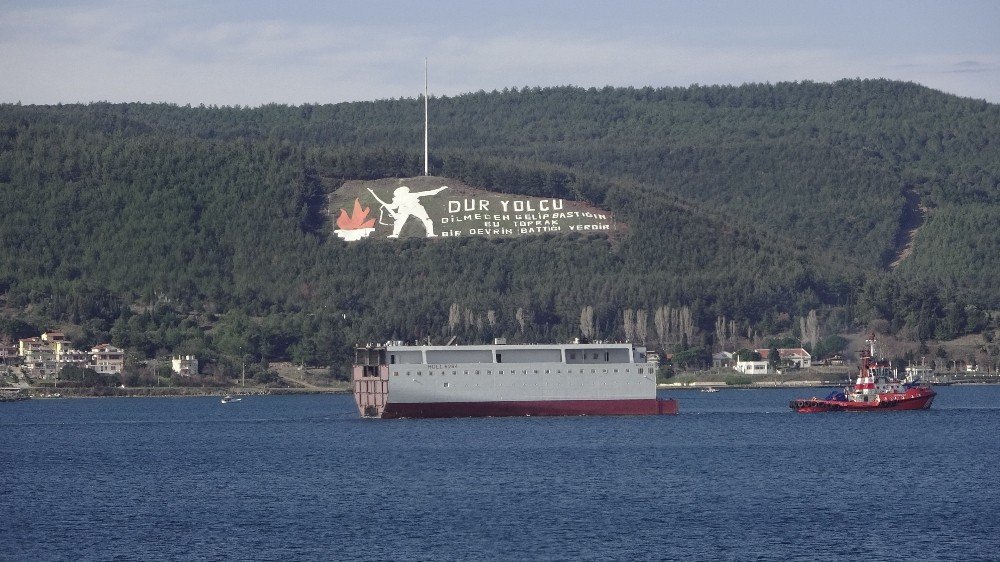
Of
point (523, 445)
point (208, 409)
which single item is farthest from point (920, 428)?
point (208, 409)

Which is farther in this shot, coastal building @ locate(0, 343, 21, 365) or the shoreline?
coastal building @ locate(0, 343, 21, 365)

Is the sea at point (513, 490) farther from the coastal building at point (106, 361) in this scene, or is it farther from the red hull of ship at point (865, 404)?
the coastal building at point (106, 361)

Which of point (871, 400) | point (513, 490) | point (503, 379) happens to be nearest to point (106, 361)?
point (503, 379)

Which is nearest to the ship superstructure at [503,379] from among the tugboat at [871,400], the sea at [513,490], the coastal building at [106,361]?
Answer: the sea at [513,490]

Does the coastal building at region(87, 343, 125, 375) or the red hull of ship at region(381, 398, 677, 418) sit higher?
the coastal building at region(87, 343, 125, 375)

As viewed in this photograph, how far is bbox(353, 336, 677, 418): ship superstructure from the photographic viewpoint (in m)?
115

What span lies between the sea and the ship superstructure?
1381mm

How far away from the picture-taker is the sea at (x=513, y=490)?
198 feet

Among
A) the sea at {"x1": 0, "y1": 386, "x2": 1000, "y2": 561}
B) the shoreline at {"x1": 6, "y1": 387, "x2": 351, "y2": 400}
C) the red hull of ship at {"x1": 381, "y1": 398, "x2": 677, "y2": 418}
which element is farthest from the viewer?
the shoreline at {"x1": 6, "y1": 387, "x2": 351, "y2": 400}

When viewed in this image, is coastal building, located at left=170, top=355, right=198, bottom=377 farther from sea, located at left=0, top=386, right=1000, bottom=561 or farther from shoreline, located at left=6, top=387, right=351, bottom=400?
sea, located at left=0, top=386, right=1000, bottom=561

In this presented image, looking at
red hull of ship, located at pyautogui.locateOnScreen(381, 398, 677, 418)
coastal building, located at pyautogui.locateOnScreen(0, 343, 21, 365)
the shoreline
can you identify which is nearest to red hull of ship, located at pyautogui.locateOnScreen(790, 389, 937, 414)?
red hull of ship, located at pyautogui.locateOnScreen(381, 398, 677, 418)

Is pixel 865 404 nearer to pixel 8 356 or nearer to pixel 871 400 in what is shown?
pixel 871 400

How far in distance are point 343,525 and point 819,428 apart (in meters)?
53.3

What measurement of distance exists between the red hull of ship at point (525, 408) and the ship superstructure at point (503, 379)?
67 millimetres
